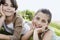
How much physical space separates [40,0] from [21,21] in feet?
0.89

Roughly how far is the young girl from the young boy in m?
0.09

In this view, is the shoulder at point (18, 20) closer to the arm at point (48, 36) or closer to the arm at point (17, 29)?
the arm at point (17, 29)

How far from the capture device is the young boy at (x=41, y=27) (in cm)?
111

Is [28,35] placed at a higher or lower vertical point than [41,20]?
lower

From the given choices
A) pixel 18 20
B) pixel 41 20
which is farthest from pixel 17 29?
pixel 41 20

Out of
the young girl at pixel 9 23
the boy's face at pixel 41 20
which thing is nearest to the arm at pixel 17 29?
the young girl at pixel 9 23

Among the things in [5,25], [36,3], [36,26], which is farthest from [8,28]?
[36,3]

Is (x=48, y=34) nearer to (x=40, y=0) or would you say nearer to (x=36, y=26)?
(x=36, y=26)

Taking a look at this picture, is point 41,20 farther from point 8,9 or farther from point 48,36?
point 8,9

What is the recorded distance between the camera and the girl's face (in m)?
1.13

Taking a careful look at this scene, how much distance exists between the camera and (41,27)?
1.11 meters

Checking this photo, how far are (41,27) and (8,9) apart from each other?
0.24 m

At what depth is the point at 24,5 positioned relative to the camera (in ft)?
4.34

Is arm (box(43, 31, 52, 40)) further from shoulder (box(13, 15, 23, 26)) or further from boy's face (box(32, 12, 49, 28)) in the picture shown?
shoulder (box(13, 15, 23, 26))
